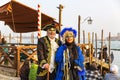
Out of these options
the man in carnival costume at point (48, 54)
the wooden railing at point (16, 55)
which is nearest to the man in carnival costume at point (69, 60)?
the man in carnival costume at point (48, 54)

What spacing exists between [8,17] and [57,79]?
23.6ft

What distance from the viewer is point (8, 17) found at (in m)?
10.9

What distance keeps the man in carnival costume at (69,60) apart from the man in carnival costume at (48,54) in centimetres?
20

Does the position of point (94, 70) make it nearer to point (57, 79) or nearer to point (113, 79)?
point (113, 79)

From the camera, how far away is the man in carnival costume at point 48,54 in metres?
4.22

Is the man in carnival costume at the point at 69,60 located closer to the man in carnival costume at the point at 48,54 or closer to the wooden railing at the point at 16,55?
the man in carnival costume at the point at 48,54

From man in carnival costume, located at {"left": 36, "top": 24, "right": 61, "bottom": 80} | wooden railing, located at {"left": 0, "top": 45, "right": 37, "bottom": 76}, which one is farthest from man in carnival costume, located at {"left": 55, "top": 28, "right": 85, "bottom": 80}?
wooden railing, located at {"left": 0, "top": 45, "right": 37, "bottom": 76}

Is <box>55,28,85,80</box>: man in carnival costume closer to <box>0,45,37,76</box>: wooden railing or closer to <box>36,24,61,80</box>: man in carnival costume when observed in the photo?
<box>36,24,61,80</box>: man in carnival costume

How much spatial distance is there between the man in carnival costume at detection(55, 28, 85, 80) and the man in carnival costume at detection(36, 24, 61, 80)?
198mm

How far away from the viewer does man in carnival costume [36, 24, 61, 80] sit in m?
4.22

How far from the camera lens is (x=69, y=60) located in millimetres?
4023

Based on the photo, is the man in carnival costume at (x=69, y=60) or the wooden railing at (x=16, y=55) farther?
the wooden railing at (x=16, y=55)

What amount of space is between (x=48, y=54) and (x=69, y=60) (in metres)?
0.40

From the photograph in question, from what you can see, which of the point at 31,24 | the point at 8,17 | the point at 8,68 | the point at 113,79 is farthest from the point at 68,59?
the point at 31,24
